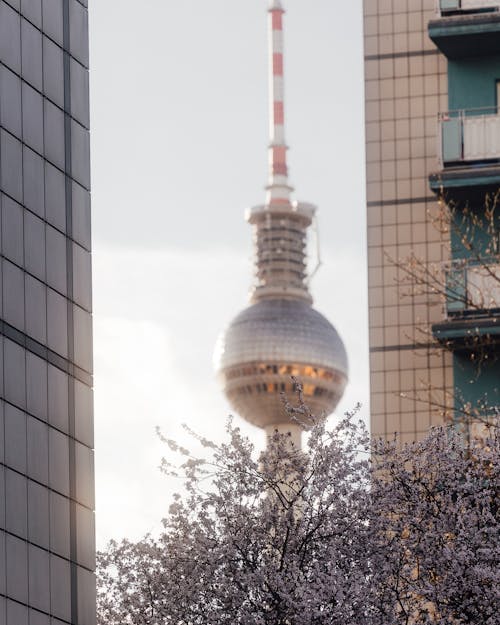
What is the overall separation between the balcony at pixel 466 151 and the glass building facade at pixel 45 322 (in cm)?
774

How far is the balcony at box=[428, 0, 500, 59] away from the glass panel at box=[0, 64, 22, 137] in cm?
1052

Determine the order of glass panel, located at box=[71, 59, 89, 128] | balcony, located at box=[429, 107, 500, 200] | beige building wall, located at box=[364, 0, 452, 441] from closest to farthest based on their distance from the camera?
glass panel, located at box=[71, 59, 89, 128], balcony, located at box=[429, 107, 500, 200], beige building wall, located at box=[364, 0, 452, 441]

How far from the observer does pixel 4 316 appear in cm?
4012

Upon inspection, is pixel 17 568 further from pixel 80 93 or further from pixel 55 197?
pixel 80 93

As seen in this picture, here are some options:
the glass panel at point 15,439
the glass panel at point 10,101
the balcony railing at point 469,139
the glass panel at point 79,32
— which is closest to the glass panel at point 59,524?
the glass panel at point 15,439

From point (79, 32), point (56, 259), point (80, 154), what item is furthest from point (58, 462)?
point (79, 32)

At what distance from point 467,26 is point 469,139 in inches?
102

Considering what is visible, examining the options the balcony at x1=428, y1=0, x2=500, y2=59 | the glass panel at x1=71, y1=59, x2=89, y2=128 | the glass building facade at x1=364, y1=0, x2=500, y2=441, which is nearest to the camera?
the glass panel at x1=71, y1=59, x2=89, y2=128

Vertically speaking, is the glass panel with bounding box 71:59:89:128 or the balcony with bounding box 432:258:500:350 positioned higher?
the glass panel with bounding box 71:59:89:128

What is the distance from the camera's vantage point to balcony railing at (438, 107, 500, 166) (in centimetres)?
4706

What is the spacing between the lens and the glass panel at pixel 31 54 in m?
42.7

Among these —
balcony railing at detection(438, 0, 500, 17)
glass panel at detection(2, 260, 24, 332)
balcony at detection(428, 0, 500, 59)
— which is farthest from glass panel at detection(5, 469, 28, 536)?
balcony railing at detection(438, 0, 500, 17)

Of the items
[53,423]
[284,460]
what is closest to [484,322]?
[284,460]

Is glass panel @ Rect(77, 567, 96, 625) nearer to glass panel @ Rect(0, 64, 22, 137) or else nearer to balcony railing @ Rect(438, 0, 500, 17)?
glass panel @ Rect(0, 64, 22, 137)
